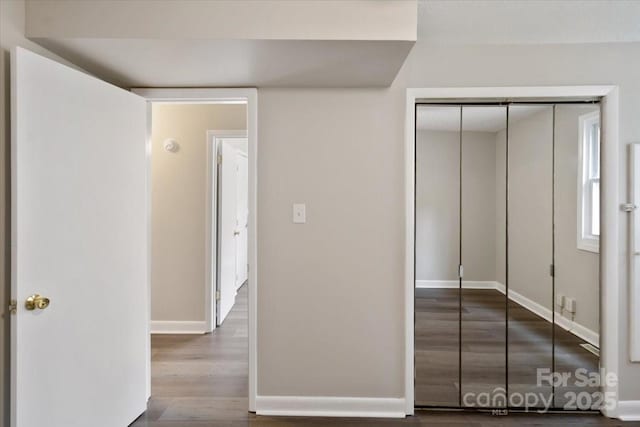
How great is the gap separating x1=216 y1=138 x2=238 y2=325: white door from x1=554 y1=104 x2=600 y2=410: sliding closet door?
2.94m

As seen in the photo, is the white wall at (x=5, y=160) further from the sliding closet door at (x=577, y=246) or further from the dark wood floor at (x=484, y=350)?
the sliding closet door at (x=577, y=246)

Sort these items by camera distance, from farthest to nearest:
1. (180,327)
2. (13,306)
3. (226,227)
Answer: (226,227)
(180,327)
(13,306)

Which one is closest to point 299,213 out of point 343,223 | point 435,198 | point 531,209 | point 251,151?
point 343,223

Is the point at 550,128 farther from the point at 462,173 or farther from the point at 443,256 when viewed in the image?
the point at 443,256

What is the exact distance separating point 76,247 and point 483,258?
7.49ft

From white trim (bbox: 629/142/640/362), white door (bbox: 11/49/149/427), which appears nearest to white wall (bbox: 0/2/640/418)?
white trim (bbox: 629/142/640/362)

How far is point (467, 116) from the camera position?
231 cm

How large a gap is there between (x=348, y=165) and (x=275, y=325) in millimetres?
1104

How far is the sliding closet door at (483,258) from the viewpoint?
7.59 ft

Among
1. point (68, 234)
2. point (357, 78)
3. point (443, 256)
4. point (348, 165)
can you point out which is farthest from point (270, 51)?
point (443, 256)

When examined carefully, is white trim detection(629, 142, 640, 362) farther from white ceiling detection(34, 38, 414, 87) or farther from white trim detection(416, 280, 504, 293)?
white ceiling detection(34, 38, 414, 87)

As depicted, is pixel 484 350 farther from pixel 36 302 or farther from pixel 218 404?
pixel 36 302

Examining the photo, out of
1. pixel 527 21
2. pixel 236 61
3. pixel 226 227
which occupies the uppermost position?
pixel 527 21

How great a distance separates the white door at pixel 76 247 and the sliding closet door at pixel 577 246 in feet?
8.51
